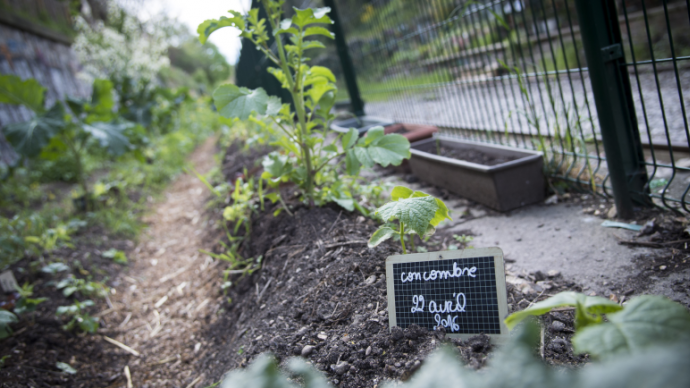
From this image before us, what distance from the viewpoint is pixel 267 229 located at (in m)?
2.11

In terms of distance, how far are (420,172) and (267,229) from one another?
1150mm

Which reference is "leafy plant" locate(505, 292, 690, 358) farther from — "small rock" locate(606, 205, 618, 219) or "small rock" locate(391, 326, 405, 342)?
"small rock" locate(606, 205, 618, 219)

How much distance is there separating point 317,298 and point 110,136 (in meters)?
3.26

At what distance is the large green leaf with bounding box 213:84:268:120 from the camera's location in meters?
1.54

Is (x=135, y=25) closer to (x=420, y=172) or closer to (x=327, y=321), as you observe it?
(x=420, y=172)

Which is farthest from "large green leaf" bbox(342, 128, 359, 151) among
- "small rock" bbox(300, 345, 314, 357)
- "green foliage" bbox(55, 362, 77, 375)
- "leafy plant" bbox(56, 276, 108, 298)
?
"leafy plant" bbox(56, 276, 108, 298)

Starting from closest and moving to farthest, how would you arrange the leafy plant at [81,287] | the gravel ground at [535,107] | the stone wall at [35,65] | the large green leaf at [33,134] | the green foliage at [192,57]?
the leafy plant at [81,287]
the gravel ground at [535,107]
the large green leaf at [33,134]
the stone wall at [35,65]
the green foliage at [192,57]

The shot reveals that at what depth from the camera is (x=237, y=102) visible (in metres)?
1.58

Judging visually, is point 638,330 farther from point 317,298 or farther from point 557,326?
point 317,298

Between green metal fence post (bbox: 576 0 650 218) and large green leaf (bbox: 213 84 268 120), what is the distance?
130cm

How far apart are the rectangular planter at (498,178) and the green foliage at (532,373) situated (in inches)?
67.8

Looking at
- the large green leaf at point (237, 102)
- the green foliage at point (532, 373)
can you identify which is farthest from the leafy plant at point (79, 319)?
the green foliage at point (532, 373)

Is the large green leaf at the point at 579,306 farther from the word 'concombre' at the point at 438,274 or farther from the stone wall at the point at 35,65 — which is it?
the stone wall at the point at 35,65

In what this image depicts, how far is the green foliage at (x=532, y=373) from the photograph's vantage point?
318 mm
